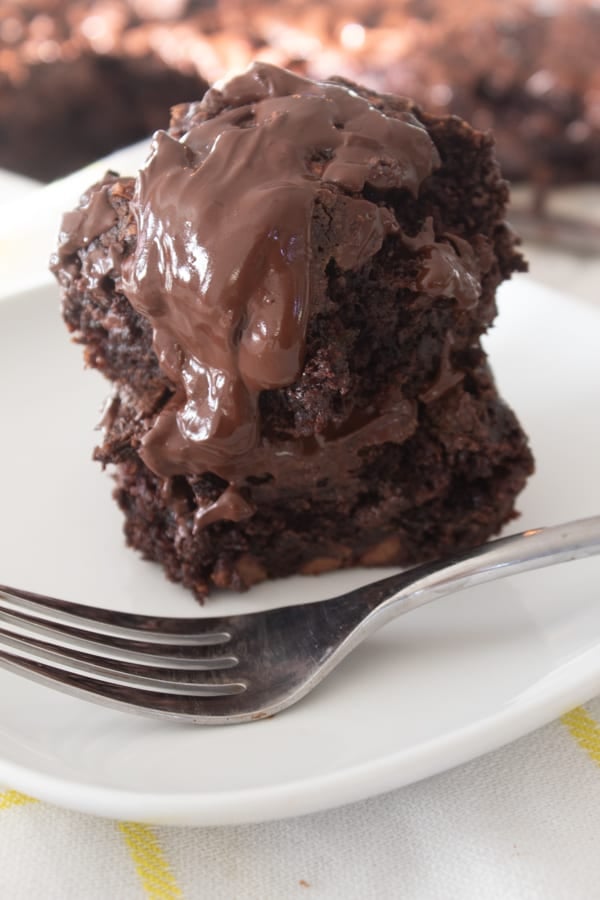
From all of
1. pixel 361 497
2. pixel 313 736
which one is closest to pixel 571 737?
pixel 313 736

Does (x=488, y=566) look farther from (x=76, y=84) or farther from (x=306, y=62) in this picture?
(x=76, y=84)

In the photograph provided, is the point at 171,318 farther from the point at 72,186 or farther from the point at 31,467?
the point at 72,186

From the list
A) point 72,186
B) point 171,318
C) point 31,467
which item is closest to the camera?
point 171,318

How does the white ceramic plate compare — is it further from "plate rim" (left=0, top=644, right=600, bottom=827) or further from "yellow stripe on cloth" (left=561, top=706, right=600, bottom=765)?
"yellow stripe on cloth" (left=561, top=706, right=600, bottom=765)

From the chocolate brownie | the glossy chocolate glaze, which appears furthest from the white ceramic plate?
the chocolate brownie

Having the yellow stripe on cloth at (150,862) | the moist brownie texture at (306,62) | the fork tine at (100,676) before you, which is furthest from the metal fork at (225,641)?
the moist brownie texture at (306,62)

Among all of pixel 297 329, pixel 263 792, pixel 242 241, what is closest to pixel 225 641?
pixel 263 792

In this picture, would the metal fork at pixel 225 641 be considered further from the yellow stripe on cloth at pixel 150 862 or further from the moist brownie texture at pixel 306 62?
the moist brownie texture at pixel 306 62
